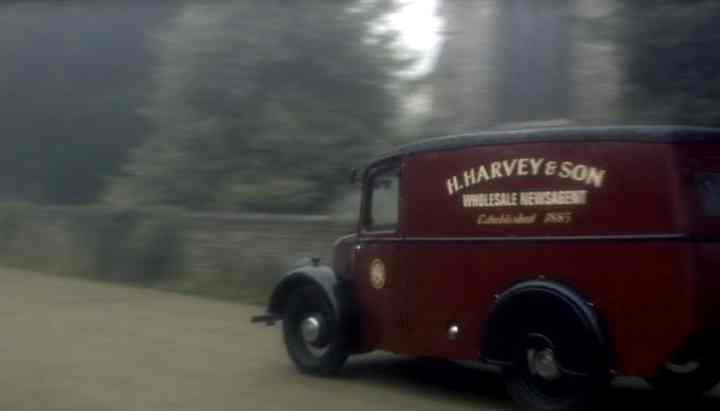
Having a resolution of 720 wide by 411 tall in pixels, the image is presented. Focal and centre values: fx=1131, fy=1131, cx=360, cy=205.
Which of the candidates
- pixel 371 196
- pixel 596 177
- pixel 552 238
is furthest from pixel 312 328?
pixel 596 177

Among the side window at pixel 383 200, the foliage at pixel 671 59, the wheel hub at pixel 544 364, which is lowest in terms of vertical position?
the wheel hub at pixel 544 364

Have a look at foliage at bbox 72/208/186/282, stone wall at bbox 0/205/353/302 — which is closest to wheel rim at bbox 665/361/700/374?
stone wall at bbox 0/205/353/302

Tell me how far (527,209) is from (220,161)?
11.2 metres

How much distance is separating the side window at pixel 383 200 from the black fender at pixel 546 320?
1.56m

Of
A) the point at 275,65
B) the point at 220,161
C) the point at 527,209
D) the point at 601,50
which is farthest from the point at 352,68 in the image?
the point at 527,209

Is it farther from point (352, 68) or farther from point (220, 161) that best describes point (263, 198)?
point (352, 68)

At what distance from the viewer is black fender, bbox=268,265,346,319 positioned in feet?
33.5

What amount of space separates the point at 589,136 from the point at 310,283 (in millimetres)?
3343

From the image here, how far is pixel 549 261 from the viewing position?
8.48m

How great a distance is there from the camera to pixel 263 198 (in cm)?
1781

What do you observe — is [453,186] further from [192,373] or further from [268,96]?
[268,96]

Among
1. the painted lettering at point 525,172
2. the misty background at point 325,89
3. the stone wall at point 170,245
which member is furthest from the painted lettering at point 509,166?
the misty background at point 325,89

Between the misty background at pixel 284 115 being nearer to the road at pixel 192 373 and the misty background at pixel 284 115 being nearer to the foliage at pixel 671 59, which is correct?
the foliage at pixel 671 59

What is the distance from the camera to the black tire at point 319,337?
1022cm
